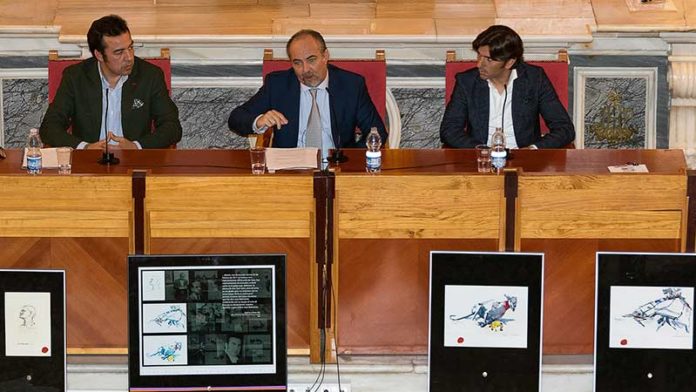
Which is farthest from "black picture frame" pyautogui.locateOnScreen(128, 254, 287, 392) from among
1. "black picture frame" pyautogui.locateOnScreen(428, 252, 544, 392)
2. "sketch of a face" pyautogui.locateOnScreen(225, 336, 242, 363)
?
"black picture frame" pyautogui.locateOnScreen(428, 252, 544, 392)

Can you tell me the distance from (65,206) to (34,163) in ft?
1.09

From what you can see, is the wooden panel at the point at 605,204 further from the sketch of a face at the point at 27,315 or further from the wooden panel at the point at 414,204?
the sketch of a face at the point at 27,315

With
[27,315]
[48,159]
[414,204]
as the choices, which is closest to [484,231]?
[414,204]

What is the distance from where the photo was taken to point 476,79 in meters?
5.77

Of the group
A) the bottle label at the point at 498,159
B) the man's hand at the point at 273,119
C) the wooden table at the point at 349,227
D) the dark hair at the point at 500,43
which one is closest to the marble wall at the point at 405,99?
→ the dark hair at the point at 500,43

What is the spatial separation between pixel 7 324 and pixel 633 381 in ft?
5.72

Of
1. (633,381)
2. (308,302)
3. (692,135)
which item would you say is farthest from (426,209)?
(692,135)

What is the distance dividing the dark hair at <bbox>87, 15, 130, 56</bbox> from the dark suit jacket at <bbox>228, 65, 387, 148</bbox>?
21.8 inches

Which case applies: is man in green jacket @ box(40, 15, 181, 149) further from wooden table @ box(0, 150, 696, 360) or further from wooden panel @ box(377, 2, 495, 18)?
wooden table @ box(0, 150, 696, 360)

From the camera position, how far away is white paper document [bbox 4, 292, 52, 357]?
4.05 m

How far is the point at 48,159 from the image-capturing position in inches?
186

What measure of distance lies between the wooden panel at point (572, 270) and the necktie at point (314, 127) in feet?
5.54

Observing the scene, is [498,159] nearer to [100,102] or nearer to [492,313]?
[492,313]

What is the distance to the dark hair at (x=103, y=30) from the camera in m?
5.75
